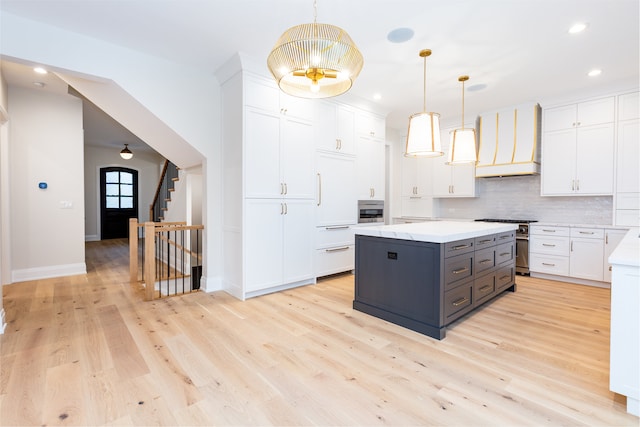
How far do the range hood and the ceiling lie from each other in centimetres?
74

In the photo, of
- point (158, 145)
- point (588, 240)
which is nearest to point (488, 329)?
point (588, 240)

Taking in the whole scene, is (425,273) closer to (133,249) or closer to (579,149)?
(579,149)

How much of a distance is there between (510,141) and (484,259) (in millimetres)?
2783

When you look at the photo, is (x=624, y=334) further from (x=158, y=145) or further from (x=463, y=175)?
(x=158, y=145)

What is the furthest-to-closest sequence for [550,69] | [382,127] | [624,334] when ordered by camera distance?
1. [382,127]
2. [550,69]
3. [624,334]

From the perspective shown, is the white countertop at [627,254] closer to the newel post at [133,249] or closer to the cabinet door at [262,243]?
the cabinet door at [262,243]

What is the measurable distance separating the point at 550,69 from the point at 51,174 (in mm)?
6898

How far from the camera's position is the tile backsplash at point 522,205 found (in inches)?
176

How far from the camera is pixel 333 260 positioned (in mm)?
4441

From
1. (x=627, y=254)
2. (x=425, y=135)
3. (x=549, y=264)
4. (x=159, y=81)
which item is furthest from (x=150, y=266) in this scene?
(x=549, y=264)

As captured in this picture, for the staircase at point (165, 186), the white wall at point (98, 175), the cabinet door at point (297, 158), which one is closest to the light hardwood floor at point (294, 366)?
the cabinet door at point (297, 158)

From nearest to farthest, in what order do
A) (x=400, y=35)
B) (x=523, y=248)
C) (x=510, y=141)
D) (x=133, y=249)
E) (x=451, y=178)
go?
(x=400, y=35) → (x=133, y=249) → (x=523, y=248) → (x=510, y=141) → (x=451, y=178)

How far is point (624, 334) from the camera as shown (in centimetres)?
159

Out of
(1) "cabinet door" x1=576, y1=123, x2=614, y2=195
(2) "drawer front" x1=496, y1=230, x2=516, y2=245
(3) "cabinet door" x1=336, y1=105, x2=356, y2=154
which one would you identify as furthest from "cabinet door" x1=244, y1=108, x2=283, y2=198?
(1) "cabinet door" x1=576, y1=123, x2=614, y2=195
